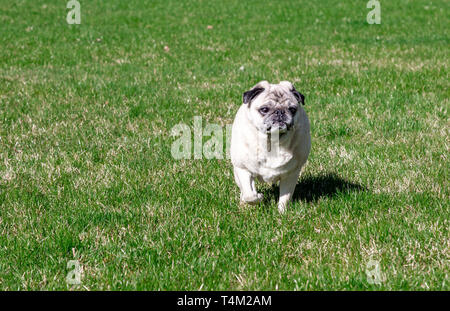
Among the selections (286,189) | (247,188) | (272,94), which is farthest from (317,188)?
(272,94)

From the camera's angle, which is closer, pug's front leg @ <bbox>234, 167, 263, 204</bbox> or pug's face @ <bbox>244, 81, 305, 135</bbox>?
pug's face @ <bbox>244, 81, 305, 135</bbox>

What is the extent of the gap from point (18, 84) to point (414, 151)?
277 inches

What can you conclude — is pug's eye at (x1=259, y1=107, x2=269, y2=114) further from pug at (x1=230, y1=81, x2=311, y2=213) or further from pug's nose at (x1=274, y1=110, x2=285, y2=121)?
pug's nose at (x1=274, y1=110, x2=285, y2=121)

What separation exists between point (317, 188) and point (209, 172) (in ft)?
3.98

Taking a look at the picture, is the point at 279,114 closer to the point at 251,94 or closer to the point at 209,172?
the point at 251,94

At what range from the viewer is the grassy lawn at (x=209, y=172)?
3.72 metres

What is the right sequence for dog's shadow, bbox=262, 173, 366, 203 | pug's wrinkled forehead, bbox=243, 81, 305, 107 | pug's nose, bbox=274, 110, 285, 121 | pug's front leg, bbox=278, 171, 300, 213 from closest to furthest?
pug's nose, bbox=274, 110, 285, 121 → pug's wrinkled forehead, bbox=243, 81, 305, 107 → pug's front leg, bbox=278, 171, 300, 213 → dog's shadow, bbox=262, 173, 366, 203

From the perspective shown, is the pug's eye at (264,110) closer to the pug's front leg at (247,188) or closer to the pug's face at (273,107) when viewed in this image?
the pug's face at (273,107)

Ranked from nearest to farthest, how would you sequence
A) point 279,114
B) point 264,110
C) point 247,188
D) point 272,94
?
point 279,114 < point 264,110 < point 272,94 < point 247,188

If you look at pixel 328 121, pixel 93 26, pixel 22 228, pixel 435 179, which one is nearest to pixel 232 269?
pixel 22 228

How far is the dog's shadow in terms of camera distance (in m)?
5.06

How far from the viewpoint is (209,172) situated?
5.66 meters

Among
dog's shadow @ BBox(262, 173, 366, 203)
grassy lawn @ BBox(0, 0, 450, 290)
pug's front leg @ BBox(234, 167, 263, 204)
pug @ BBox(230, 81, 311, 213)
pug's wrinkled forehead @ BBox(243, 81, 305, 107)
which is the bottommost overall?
dog's shadow @ BBox(262, 173, 366, 203)

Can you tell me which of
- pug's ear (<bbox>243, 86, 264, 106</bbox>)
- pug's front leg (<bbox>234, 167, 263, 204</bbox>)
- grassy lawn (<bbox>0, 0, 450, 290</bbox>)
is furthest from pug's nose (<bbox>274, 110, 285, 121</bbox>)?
grassy lawn (<bbox>0, 0, 450, 290</bbox>)
